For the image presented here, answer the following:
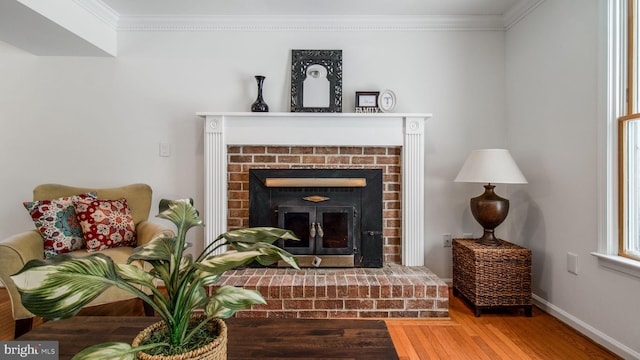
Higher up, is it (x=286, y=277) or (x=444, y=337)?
(x=286, y=277)

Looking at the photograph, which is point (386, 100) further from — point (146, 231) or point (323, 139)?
point (146, 231)

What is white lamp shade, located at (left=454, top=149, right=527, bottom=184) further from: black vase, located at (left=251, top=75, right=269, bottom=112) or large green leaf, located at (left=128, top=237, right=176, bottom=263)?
large green leaf, located at (left=128, top=237, right=176, bottom=263)

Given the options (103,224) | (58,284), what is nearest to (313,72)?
(103,224)

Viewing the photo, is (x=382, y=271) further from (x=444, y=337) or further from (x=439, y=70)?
(x=439, y=70)

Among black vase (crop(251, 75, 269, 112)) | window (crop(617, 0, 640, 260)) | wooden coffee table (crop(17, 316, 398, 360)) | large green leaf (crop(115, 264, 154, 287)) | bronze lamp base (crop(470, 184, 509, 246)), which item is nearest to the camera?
large green leaf (crop(115, 264, 154, 287))

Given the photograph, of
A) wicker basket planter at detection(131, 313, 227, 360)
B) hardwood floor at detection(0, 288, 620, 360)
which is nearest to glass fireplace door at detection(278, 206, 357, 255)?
hardwood floor at detection(0, 288, 620, 360)

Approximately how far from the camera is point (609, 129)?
6.07 feet

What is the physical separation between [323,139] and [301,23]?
3.38ft

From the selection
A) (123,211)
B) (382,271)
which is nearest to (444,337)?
(382,271)

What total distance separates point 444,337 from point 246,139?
197 cm

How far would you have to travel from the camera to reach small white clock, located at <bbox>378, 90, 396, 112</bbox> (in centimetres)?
272

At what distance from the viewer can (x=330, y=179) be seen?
262 cm

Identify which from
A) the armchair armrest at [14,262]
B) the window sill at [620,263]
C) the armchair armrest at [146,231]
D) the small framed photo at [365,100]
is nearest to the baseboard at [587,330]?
the window sill at [620,263]

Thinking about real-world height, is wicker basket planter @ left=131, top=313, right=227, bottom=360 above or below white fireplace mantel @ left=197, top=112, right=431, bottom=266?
below
